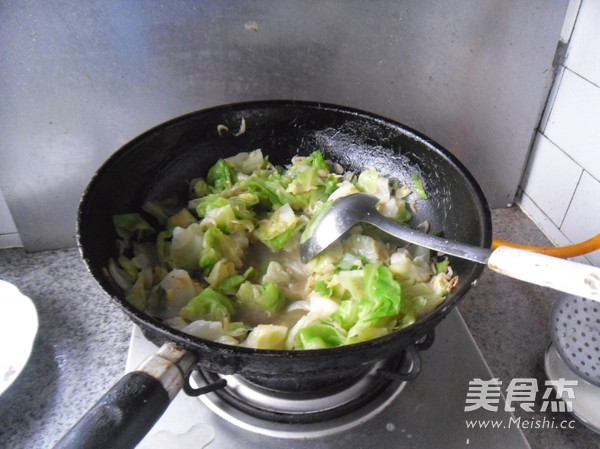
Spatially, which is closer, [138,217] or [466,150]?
[138,217]

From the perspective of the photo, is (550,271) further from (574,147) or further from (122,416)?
(574,147)

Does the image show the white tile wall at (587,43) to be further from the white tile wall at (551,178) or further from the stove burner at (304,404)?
the stove burner at (304,404)

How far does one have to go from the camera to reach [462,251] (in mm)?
666

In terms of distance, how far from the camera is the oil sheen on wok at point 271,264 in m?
0.74

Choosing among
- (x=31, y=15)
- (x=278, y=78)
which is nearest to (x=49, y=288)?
(x=31, y=15)

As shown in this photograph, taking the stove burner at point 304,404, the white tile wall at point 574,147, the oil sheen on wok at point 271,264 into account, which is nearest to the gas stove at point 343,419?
the stove burner at point 304,404

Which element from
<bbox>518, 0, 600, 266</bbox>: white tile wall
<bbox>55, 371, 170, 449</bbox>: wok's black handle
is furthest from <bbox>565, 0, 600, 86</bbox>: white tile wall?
<bbox>55, 371, 170, 449</bbox>: wok's black handle

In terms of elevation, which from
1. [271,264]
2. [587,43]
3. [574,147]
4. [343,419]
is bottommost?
[343,419]

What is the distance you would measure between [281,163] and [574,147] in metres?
0.62

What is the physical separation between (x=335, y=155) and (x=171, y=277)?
1.41 feet

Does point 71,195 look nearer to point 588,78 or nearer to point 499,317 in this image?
point 499,317

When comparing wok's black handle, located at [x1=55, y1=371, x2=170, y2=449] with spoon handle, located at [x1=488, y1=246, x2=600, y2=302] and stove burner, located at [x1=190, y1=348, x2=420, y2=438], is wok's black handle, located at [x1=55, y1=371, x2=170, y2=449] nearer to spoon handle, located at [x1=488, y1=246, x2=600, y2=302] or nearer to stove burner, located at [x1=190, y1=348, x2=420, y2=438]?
stove burner, located at [x1=190, y1=348, x2=420, y2=438]

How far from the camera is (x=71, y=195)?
1119 mm

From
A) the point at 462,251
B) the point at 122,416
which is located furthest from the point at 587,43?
the point at 122,416
